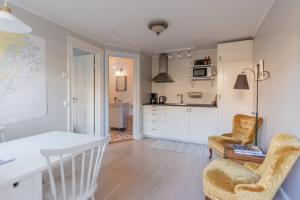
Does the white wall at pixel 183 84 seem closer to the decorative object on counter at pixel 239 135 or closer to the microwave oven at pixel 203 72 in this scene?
the microwave oven at pixel 203 72

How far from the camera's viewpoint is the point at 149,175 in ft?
8.42

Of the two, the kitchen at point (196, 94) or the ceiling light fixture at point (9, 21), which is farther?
the kitchen at point (196, 94)

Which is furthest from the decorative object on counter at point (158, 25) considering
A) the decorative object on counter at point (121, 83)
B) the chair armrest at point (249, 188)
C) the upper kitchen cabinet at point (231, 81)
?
the decorative object on counter at point (121, 83)

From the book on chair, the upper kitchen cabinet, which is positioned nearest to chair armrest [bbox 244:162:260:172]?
the book on chair

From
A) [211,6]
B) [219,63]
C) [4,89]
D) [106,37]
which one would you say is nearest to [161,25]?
[211,6]

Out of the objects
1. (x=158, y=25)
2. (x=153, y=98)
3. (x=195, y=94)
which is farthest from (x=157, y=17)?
(x=153, y=98)

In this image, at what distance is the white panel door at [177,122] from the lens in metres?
4.25

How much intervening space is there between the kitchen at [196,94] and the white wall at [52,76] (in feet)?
7.66

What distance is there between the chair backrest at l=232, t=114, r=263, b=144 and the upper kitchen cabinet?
61 cm

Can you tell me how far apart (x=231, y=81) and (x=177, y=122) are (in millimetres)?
1573

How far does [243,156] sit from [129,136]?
11.0 feet

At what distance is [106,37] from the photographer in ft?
11.6

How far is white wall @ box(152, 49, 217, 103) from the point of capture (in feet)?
14.8

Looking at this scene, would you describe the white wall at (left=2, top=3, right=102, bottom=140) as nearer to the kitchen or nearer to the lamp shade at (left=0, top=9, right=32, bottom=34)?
the lamp shade at (left=0, top=9, right=32, bottom=34)
